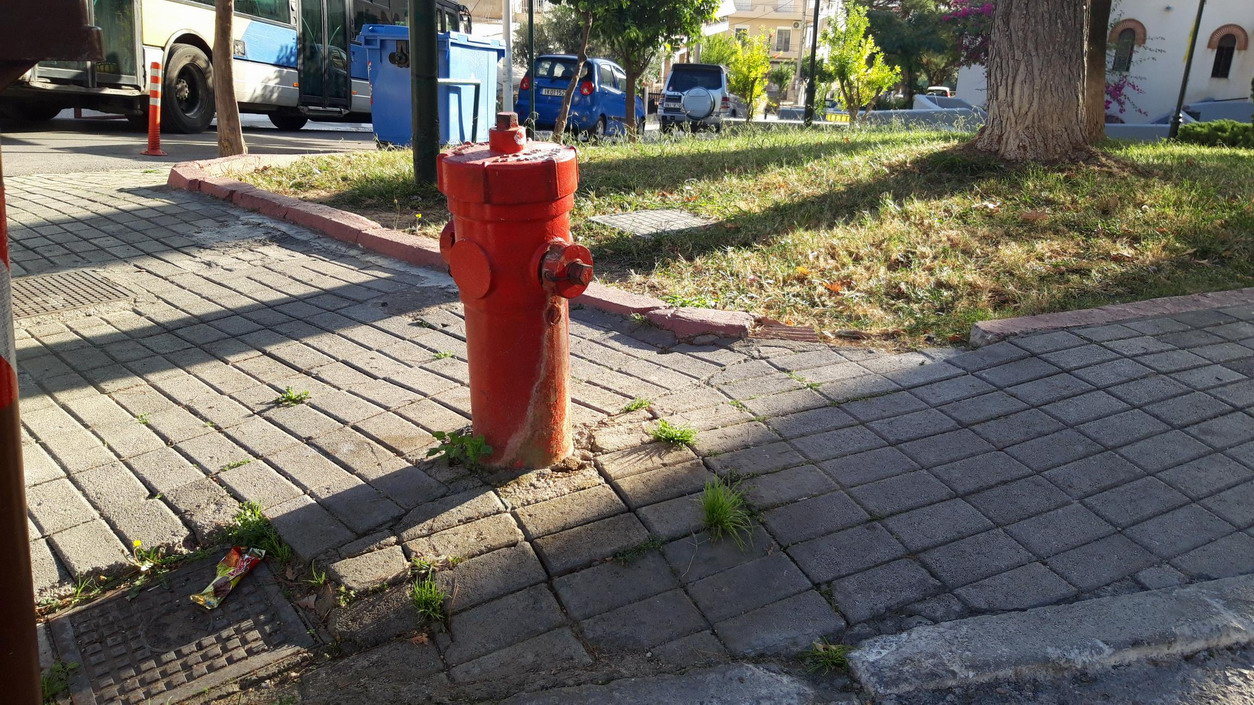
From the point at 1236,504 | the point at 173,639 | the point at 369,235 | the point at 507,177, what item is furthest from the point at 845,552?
the point at 369,235

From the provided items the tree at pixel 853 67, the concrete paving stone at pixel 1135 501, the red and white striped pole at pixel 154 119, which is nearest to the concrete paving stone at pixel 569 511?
the concrete paving stone at pixel 1135 501

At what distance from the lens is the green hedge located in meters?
14.8

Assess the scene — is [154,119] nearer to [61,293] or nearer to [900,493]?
[61,293]

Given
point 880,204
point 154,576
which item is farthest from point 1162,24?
point 154,576

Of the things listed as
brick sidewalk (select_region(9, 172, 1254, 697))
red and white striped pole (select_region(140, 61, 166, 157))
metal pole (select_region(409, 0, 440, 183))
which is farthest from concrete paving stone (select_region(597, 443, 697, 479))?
red and white striped pole (select_region(140, 61, 166, 157))

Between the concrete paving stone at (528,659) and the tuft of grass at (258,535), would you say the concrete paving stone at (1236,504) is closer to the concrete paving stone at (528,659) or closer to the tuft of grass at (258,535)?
the concrete paving stone at (528,659)

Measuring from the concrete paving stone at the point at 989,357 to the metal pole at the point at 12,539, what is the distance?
11.6 ft

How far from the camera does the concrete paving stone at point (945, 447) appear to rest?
3.40 metres

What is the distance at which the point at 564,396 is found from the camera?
3268 millimetres

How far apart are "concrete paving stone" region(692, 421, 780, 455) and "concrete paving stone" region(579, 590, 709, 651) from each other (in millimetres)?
809

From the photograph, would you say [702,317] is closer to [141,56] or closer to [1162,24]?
[141,56]

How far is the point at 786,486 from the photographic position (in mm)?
3205

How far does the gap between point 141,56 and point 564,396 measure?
12478 millimetres

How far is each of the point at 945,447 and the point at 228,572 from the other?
2.46 m
